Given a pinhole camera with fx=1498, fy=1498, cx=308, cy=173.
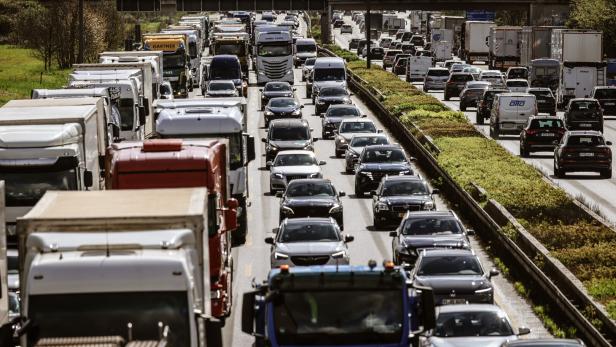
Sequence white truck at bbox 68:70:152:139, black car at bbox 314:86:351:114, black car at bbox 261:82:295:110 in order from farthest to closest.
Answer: black car at bbox 261:82:295:110 → black car at bbox 314:86:351:114 → white truck at bbox 68:70:152:139

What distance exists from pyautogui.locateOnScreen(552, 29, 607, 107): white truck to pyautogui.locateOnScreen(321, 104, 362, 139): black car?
1644 centimetres

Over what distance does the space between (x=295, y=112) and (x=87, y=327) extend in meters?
50.2

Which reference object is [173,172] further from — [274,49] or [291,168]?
[274,49]

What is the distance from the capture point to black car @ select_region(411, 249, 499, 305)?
84.7 ft

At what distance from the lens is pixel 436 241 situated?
101 ft

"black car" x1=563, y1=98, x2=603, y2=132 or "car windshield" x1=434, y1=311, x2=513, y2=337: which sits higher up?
"car windshield" x1=434, y1=311, x2=513, y2=337

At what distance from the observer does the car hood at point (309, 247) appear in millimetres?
29719

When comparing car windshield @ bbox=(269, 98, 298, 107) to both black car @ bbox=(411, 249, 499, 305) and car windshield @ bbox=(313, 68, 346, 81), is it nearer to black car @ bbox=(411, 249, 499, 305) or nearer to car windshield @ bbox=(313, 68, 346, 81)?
car windshield @ bbox=(313, 68, 346, 81)

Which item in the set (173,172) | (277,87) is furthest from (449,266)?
(277,87)

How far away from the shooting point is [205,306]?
17.6 metres

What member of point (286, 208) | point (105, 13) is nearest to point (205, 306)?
point (286, 208)

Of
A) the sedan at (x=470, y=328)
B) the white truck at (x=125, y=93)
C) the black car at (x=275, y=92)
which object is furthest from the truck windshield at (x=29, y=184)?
the black car at (x=275, y=92)

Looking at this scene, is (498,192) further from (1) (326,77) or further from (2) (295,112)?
(1) (326,77)

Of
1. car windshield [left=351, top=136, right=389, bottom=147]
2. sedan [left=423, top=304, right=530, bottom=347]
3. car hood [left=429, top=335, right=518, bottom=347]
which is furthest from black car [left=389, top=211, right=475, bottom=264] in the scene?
car windshield [left=351, top=136, right=389, bottom=147]
